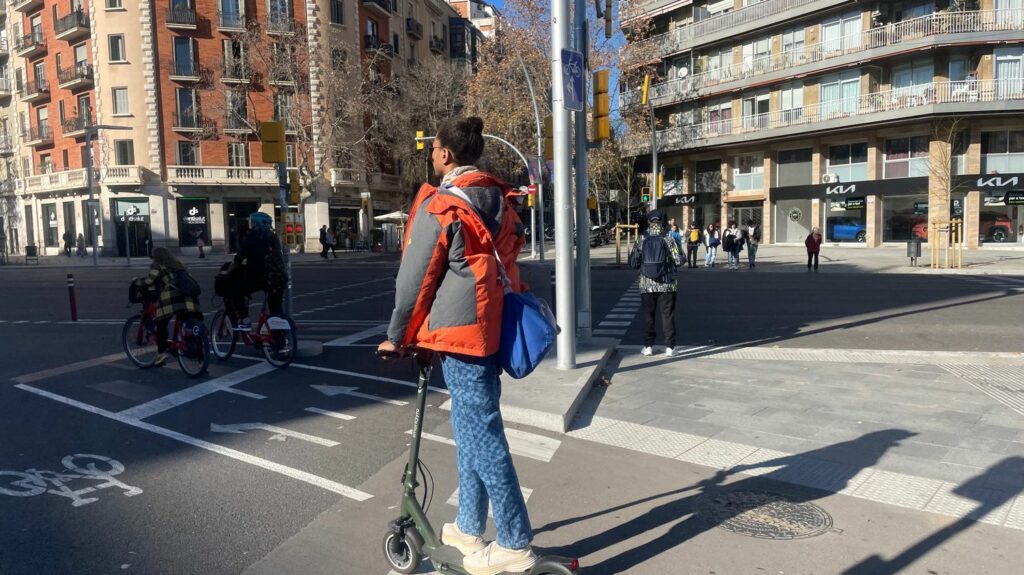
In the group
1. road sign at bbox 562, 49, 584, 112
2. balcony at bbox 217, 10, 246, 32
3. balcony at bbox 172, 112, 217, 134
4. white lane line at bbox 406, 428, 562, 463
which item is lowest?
white lane line at bbox 406, 428, 562, 463

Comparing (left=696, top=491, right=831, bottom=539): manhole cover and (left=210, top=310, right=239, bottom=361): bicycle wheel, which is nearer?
(left=696, top=491, right=831, bottom=539): manhole cover

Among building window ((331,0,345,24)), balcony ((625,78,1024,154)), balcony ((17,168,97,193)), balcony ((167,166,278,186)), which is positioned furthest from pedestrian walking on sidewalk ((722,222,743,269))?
balcony ((17,168,97,193))

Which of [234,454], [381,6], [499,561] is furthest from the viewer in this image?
[381,6]

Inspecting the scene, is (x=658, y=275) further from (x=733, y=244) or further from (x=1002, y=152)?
(x=1002, y=152)

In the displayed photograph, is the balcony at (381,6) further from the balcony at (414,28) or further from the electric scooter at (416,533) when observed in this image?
the electric scooter at (416,533)

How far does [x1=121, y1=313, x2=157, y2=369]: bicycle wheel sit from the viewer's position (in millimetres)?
8188

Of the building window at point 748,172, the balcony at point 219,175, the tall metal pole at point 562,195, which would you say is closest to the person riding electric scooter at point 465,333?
the tall metal pole at point 562,195

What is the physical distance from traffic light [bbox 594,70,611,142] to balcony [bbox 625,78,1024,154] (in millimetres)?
28560

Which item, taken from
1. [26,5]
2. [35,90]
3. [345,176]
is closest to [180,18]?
[345,176]

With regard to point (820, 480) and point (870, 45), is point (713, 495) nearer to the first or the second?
point (820, 480)

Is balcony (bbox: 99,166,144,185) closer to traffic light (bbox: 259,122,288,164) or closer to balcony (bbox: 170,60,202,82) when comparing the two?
balcony (bbox: 170,60,202,82)

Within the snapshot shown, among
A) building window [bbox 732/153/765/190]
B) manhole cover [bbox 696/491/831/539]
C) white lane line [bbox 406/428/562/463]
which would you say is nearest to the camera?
manhole cover [bbox 696/491/831/539]

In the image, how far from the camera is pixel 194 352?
24.9 feet

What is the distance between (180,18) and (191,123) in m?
6.08
